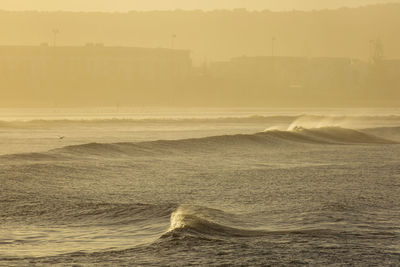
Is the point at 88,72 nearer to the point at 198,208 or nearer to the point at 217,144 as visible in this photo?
the point at 217,144

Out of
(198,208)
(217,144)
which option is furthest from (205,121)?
(198,208)

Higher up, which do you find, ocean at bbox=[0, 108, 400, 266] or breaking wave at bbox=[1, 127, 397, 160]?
breaking wave at bbox=[1, 127, 397, 160]

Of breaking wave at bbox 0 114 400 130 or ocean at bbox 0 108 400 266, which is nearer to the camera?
ocean at bbox 0 108 400 266

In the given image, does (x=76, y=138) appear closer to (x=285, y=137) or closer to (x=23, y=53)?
(x=285, y=137)

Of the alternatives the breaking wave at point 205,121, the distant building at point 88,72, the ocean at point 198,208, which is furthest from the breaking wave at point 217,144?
the distant building at point 88,72

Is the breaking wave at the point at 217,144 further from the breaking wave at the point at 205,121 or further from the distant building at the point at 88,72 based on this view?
the distant building at the point at 88,72

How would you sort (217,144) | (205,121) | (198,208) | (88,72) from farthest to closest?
(88,72)
(205,121)
(217,144)
(198,208)

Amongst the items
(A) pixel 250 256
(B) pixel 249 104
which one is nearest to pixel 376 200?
(A) pixel 250 256

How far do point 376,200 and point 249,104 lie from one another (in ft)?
388

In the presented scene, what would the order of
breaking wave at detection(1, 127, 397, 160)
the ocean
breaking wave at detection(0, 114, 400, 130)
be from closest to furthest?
the ocean
breaking wave at detection(1, 127, 397, 160)
breaking wave at detection(0, 114, 400, 130)

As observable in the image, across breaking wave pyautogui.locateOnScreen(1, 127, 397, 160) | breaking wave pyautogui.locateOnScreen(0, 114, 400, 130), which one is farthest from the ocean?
breaking wave pyautogui.locateOnScreen(0, 114, 400, 130)

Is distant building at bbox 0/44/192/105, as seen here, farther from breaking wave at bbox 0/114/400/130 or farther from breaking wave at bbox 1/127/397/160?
breaking wave at bbox 1/127/397/160

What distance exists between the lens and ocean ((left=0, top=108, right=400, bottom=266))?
14.9 metres

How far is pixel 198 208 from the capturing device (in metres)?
19.5
